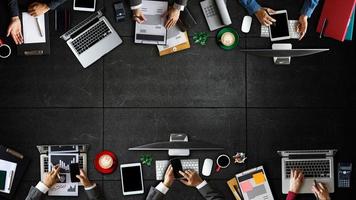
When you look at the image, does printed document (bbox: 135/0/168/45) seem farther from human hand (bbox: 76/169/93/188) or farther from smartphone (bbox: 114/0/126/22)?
human hand (bbox: 76/169/93/188)

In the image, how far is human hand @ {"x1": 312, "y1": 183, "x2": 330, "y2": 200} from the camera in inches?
223

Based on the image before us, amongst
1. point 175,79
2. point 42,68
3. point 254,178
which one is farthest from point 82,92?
point 254,178

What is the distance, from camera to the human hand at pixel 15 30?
560 cm

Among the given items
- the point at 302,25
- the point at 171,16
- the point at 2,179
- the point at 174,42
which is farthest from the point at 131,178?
the point at 302,25

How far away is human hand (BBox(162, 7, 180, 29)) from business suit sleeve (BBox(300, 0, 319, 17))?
1.20 metres

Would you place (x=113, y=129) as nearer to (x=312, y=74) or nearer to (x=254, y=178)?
(x=254, y=178)

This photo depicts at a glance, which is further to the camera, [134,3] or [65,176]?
[65,176]

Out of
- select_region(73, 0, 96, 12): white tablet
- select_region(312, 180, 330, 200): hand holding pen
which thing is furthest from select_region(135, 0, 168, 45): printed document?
select_region(312, 180, 330, 200): hand holding pen

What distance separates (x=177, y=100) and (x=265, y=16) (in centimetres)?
116

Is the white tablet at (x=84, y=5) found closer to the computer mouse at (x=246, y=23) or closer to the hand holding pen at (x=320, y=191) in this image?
the computer mouse at (x=246, y=23)

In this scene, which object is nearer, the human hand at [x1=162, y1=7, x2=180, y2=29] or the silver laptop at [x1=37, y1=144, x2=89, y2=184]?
the human hand at [x1=162, y1=7, x2=180, y2=29]

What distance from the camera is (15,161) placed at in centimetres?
570

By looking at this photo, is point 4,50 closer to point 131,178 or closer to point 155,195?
point 131,178

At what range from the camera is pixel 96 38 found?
5.67m
